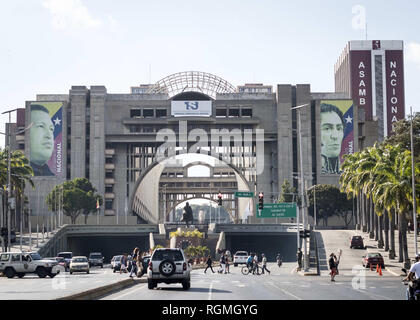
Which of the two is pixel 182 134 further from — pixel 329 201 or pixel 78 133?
pixel 329 201

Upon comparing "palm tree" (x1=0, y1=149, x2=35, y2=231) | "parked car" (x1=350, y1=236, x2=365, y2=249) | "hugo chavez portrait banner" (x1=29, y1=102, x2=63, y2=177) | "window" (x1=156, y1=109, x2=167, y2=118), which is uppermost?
"window" (x1=156, y1=109, x2=167, y2=118)

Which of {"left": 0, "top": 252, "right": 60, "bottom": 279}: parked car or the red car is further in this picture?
the red car

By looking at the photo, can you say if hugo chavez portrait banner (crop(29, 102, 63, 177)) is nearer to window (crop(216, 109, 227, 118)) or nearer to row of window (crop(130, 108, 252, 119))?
row of window (crop(130, 108, 252, 119))

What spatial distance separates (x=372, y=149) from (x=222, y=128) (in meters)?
80.9

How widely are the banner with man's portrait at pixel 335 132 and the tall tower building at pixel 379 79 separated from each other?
161ft

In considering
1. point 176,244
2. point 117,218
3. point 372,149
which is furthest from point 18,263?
point 117,218

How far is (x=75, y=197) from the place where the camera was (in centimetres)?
12650

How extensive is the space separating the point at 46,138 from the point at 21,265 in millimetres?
103471

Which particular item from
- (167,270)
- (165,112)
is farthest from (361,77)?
(167,270)

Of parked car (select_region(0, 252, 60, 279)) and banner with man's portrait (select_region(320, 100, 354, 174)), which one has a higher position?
banner with man's portrait (select_region(320, 100, 354, 174))

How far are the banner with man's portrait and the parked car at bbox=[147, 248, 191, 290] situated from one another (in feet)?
384

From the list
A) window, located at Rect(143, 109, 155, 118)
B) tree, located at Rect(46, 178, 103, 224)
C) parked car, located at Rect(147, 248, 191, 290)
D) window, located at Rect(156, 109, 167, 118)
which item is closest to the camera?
parked car, located at Rect(147, 248, 191, 290)

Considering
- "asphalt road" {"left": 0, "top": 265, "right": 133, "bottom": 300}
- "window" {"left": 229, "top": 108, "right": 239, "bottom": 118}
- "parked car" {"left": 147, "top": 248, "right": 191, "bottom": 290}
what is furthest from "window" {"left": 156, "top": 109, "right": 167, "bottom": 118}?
"parked car" {"left": 147, "top": 248, "right": 191, "bottom": 290}

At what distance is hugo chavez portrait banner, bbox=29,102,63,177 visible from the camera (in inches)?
5679
